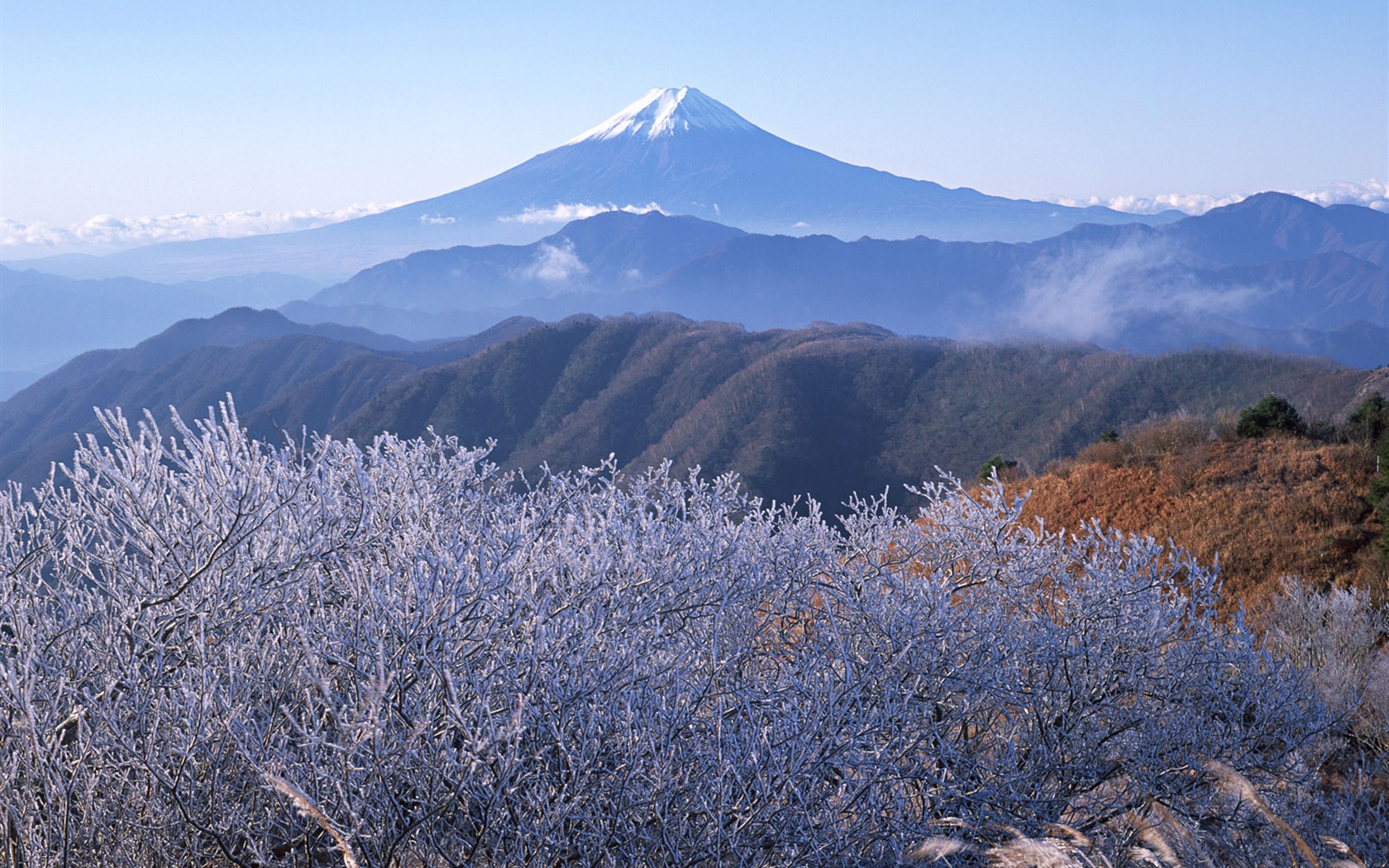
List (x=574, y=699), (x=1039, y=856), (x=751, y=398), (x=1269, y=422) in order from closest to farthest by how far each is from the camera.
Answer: (x=1039, y=856)
(x=574, y=699)
(x=1269, y=422)
(x=751, y=398)

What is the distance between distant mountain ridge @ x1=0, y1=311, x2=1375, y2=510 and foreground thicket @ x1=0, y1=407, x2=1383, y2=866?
44150 mm

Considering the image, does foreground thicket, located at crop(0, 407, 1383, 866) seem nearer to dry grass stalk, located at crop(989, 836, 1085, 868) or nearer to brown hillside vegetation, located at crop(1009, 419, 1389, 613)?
dry grass stalk, located at crop(989, 836, 1085, 868)

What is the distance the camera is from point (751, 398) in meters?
90.9

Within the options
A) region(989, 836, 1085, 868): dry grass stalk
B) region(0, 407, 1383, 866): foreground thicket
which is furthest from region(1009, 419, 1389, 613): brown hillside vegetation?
region(989, 836, 1085, 868): dry grass stalk

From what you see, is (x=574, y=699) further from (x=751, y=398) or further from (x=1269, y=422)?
(x=751, y=398)

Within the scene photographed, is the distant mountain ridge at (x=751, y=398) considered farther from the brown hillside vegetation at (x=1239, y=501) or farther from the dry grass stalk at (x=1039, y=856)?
the dry grass stalk at (x=1039, y=856)

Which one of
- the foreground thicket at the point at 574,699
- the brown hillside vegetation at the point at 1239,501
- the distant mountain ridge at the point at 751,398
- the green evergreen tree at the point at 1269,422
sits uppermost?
the foreground thicket at the point at 574,699

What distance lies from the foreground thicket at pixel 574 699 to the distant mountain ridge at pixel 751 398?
145 feet

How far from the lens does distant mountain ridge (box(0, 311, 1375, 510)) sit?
75.6 metres

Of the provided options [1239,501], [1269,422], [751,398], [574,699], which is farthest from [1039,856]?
[751,398]

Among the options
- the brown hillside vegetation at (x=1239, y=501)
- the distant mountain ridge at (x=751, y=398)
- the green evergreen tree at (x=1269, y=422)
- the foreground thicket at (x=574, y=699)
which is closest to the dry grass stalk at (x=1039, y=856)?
the foreground thicket at (x=574, y=699)

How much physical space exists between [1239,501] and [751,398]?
233ft

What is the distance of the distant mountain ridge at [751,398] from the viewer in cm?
7562

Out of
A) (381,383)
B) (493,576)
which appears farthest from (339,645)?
(381,383)
